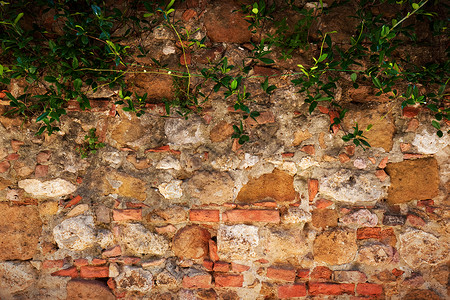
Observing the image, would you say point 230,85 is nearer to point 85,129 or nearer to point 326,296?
point 85,129

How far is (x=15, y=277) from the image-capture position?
2066mm

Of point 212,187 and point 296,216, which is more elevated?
point 212,187

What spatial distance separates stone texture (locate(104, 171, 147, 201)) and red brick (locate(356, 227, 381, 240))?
4.26ft

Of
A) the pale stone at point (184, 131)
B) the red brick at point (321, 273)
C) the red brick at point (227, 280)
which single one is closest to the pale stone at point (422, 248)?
the red brick at point (321, 273)

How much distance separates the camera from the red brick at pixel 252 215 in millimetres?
1989

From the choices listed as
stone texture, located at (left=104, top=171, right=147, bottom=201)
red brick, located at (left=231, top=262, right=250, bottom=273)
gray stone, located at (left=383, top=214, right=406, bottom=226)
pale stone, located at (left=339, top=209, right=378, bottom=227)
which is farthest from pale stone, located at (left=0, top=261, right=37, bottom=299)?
gray stone, located at (left=383, top=214, right=406, bottom=226)

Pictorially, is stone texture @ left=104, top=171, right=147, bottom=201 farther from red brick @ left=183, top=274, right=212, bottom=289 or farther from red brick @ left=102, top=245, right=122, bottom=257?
red brick @ left=183, top=274, right=212, bottom=289

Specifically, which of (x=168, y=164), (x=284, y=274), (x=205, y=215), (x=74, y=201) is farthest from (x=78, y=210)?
(x=284, y=274)

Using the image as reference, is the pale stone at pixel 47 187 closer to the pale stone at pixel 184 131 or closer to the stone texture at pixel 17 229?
the stone texture at pixel 17 229

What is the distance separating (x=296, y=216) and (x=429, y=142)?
→ 34.1 inches

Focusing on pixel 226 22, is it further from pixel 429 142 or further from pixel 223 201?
pixel 429 142

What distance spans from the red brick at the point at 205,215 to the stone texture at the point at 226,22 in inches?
40.3

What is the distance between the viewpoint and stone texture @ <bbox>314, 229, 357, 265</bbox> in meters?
1.98

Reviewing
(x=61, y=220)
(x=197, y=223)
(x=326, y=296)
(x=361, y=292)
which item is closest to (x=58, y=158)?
(x=61, y=220)
